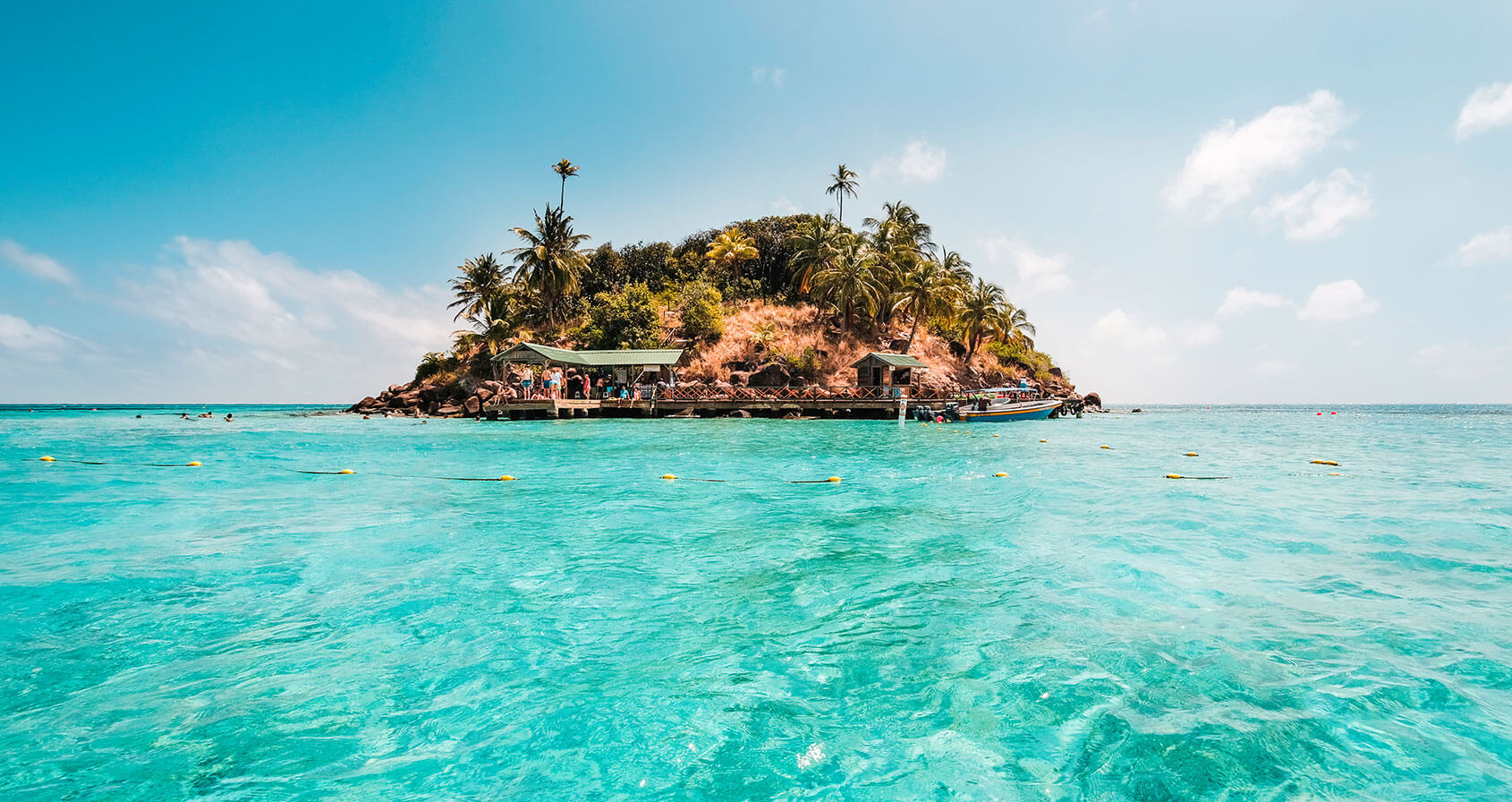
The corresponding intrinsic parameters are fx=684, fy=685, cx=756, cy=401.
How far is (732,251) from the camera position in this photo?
193 feet

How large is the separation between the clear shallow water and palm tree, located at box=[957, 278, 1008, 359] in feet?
130

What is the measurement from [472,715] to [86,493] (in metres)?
15.3

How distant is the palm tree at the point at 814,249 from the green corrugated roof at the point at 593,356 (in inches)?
518

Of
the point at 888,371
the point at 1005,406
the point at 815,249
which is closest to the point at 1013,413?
the point at 1005,406

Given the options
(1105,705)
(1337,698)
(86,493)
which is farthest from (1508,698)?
(86,493)

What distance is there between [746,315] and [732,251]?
751 cm

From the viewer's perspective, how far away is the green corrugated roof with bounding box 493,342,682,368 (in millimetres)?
40906

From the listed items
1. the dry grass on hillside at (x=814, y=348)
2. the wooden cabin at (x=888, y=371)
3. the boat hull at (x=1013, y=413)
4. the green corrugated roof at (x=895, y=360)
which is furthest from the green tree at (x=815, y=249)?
the boat hull at (x=1013, y=413)

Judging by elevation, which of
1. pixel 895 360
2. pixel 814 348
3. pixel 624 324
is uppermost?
pixel 624 324

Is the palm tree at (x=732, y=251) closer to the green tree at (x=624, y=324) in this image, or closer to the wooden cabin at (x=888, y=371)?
the green tree at (x=624, y=324)

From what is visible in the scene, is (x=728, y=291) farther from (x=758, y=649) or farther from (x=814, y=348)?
(x=758, y=649)

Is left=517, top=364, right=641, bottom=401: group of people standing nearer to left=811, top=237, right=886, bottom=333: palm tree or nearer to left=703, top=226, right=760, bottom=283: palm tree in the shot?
left=811, top=237, right=886, bottom=333: palm tree

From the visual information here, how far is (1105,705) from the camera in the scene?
415 cm

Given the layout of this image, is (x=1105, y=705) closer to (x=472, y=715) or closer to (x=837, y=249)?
(x=472, y=715)
